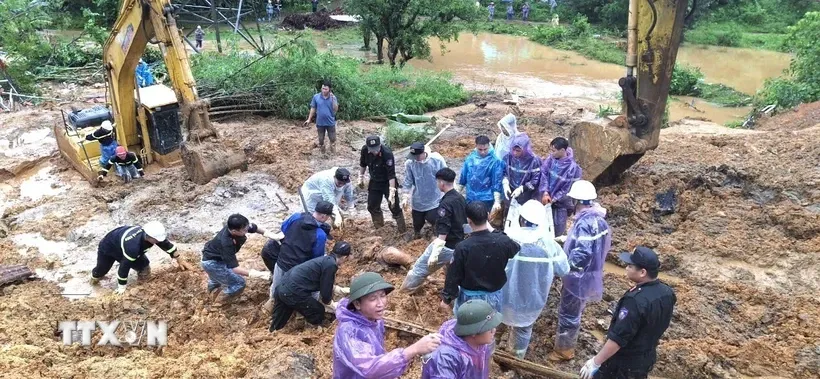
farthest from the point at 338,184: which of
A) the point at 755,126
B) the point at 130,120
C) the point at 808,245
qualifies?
the point at 755,126

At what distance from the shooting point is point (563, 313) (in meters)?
4.80

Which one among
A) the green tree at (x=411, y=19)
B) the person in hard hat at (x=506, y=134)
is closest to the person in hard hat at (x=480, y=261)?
the person in hard hat at (x=506, y=134)

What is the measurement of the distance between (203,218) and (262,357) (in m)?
4.12

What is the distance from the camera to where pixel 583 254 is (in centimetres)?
453

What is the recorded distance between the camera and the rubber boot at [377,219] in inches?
305

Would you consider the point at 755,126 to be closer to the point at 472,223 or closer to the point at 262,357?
the point at 472,223

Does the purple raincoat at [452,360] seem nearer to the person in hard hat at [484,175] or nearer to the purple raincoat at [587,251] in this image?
the purple raincoat at [587,251]

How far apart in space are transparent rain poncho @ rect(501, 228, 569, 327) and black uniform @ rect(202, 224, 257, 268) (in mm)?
2704

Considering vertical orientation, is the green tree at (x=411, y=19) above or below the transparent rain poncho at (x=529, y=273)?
above

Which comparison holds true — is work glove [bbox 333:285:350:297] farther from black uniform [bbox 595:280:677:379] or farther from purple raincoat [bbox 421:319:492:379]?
black uniform [bbox 595:280:677:379]

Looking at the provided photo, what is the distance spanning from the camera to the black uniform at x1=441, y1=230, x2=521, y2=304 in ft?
13.7

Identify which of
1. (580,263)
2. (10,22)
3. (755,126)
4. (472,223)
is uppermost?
(10,22)

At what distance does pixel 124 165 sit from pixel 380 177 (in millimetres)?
4650

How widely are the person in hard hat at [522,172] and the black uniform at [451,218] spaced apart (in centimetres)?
129
